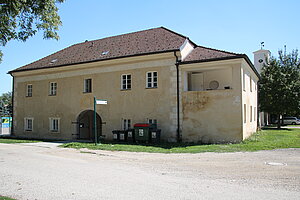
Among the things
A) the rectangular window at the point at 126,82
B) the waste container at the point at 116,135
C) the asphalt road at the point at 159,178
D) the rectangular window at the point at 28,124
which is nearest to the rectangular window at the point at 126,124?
the waste container at the point at 116,135

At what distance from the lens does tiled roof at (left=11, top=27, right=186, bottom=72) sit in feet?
59.1

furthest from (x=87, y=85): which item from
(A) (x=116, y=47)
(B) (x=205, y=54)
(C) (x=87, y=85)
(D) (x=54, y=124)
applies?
(B) (x=205, y=54)

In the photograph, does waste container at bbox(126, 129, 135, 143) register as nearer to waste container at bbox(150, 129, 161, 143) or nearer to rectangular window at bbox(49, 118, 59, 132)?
waste container at bbox(150, 129, 161, 143)

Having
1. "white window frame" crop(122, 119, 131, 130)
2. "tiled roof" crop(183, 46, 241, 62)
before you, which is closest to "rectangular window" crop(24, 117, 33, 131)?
"white window frame" crop(122, 119, 131, 130)

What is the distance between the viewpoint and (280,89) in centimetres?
2852

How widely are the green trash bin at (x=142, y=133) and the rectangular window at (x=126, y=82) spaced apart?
3.40 meters

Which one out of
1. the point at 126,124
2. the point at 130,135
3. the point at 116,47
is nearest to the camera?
the point at 130,135

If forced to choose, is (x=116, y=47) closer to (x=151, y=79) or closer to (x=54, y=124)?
(x=151, y=79)

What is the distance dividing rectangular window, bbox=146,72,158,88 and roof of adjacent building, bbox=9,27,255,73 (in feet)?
4.71

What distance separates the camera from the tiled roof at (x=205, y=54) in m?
15.4

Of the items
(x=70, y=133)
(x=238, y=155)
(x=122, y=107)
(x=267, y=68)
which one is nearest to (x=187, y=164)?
(x=238, y=155)

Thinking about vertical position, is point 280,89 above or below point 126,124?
above

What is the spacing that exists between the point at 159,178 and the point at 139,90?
10.8m

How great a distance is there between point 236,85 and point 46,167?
10.9m
